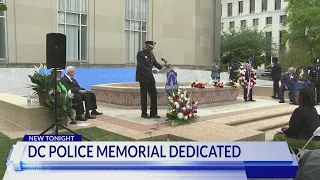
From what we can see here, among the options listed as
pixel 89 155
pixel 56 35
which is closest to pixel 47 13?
pixel 56 35

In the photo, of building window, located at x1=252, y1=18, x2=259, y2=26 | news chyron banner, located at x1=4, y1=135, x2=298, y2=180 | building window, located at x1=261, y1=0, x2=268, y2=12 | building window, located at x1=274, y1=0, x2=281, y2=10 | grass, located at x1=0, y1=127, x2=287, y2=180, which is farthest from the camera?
building window, located at x1=252, y1=18, x2=259, y2=26

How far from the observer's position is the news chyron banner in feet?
4.88

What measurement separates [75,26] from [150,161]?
15.8 metres

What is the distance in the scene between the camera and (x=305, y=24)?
32.2 meters

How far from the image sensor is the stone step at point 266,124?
7.92 m

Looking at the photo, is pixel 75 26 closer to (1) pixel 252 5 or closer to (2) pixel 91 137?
(2) pixel 91 137

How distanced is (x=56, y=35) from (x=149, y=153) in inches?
206

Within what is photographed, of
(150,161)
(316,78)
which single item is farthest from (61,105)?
(316,78)

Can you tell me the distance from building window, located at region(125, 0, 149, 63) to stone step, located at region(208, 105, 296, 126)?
10.2 meters

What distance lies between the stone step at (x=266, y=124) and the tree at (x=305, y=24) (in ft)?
80.7

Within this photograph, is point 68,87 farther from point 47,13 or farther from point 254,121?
point 47,13

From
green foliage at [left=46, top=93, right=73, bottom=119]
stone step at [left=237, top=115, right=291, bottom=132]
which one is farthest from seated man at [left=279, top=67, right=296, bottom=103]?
green foliage at [left=46, top=93, right=73, bottom=119]

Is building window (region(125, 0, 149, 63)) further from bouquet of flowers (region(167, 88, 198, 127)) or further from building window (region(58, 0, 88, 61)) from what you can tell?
bouquet of flowers (region(167, 88, 198, 127))

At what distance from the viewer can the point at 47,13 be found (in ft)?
49.7
